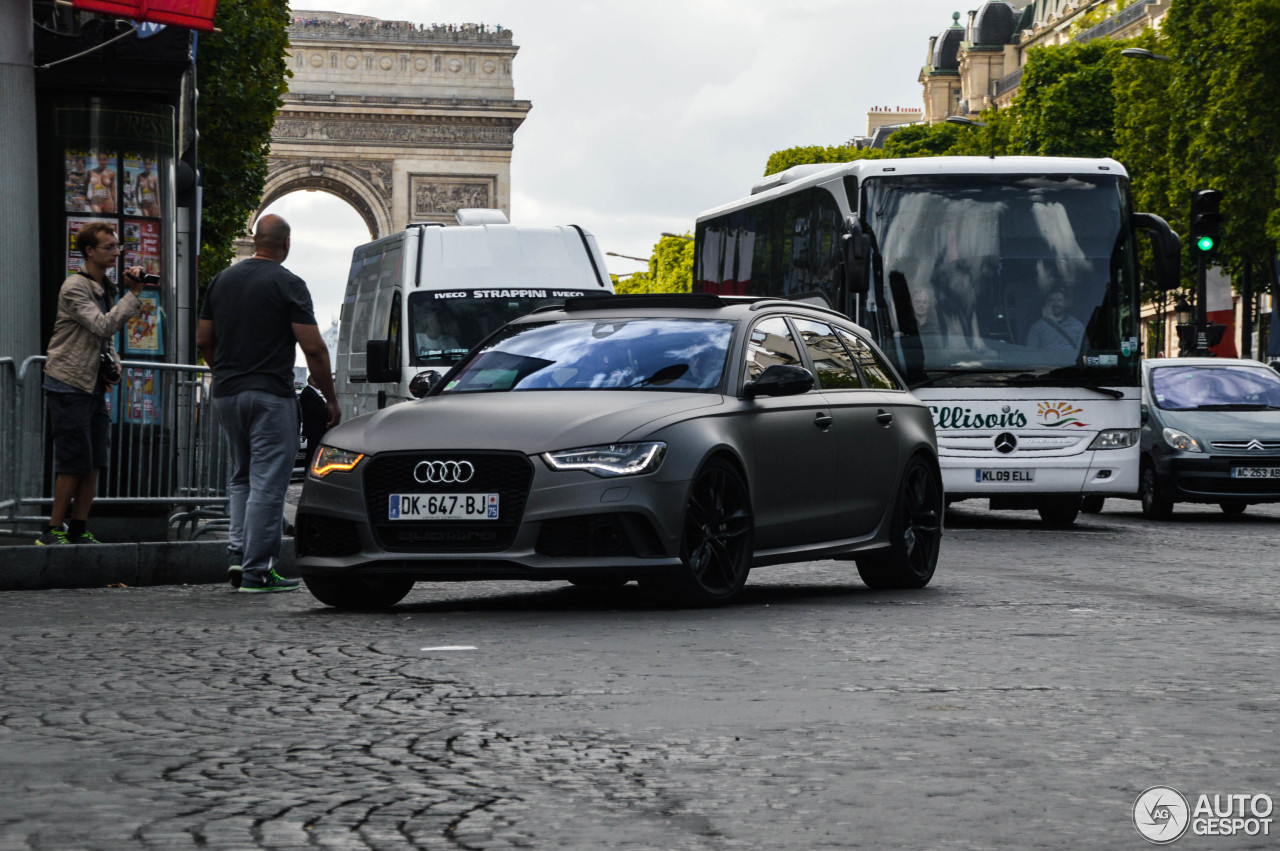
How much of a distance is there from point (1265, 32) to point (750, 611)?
34510mm

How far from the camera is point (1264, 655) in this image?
301 inches

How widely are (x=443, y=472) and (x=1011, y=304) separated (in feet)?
32.2

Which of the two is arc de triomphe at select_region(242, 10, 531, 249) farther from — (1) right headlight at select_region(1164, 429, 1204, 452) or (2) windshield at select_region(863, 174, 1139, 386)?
(2) windshield at select_region(863, 174, 1139, 386)

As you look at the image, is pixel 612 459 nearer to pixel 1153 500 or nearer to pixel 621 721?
pixel 621 721

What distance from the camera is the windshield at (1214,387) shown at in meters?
20.3

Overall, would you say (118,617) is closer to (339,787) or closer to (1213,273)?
(339,787)

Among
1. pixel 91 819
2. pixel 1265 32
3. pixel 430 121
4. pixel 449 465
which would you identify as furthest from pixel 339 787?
pixel 430 121

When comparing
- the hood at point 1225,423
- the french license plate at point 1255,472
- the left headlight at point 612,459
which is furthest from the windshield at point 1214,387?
the left headlight at point 612,459

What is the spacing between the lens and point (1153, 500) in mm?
19766

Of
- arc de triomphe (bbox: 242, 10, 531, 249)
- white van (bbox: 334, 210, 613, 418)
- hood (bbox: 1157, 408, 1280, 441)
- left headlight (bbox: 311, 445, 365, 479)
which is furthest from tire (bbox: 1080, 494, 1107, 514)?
arc de triomphe (bbox: 242, 10, 531, 249)

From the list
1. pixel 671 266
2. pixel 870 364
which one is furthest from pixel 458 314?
pixel 671 266

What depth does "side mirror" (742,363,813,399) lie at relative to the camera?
944 centimetres

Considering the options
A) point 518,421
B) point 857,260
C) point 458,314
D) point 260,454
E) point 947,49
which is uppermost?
point 947,49

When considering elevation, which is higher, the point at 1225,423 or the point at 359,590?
the point at 1225,423
